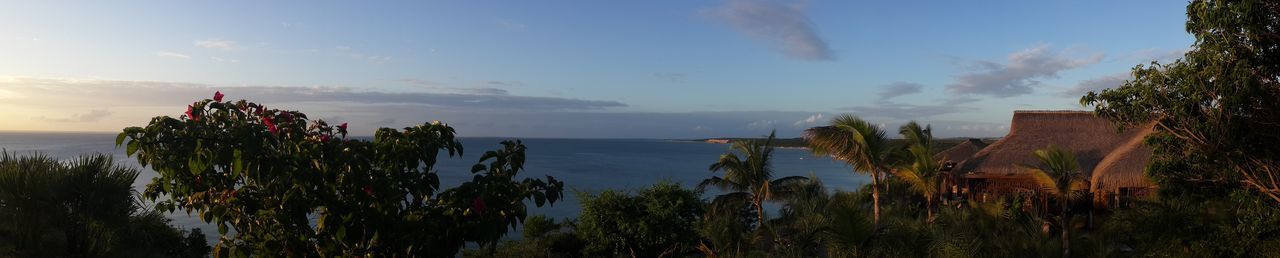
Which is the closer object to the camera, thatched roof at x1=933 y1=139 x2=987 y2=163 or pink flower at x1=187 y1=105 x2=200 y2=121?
pink flower at x1=187 y1=105 x2=200 y2=121

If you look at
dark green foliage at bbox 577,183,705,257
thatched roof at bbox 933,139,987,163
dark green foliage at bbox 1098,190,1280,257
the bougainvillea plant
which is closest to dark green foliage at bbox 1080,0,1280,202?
dark green foliage at bbox 1098,190,1280,257

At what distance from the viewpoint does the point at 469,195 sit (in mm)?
4066

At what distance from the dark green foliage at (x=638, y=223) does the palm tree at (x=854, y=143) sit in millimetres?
3284

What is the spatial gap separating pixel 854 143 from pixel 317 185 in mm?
11938

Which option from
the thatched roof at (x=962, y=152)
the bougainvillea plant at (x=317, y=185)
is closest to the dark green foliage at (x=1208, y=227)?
the bougainvillea plant at (x=317, y=185)

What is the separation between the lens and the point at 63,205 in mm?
6078

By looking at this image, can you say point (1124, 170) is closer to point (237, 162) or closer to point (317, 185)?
point (317, 185)

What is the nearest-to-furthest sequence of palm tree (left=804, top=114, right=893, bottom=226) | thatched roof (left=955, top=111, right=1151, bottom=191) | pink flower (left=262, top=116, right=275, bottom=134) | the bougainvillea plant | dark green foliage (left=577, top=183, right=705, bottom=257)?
1. the bougainvillea plant
2. pink flower (left=262, top=116, right=275, bottom=134)
3. palm tree (left=804, top=114, right=893, bottom=226)
4. dark green foliage (left=577, top=183, right=705, bottom=257)
5. thatched roof (left=955, top=111, right=1151, bottom=191)

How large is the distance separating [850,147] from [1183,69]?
7.98 metres

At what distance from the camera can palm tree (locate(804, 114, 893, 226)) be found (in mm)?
14133

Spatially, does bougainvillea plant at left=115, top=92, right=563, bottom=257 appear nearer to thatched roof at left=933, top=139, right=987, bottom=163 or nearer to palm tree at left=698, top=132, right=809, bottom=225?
palm tree at left=698, top=132, right=809, bottom=225

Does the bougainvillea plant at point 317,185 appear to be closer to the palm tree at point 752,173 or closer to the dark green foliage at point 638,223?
the dark green foliage at point 638,223

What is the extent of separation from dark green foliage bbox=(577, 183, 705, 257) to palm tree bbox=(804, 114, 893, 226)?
3284mm

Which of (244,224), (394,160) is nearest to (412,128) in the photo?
(394,160)
